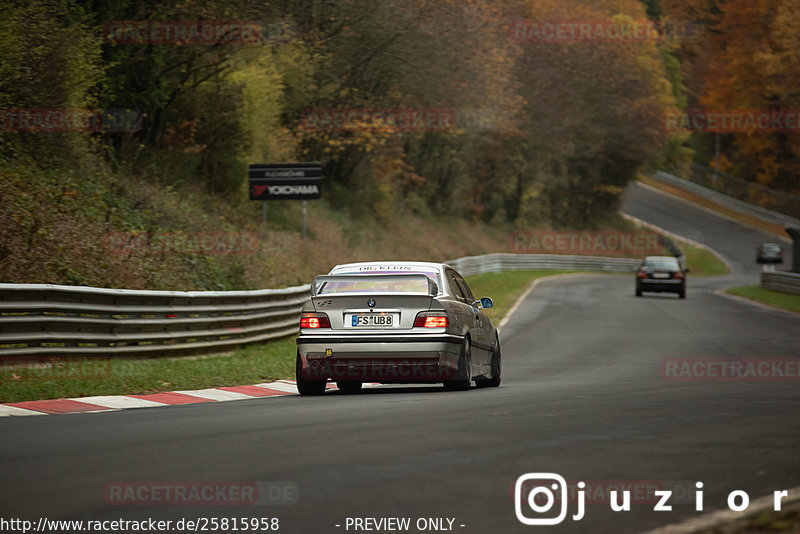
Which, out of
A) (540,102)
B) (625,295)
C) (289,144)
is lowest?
(625,295)

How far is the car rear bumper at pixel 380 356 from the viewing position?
40.7 ft

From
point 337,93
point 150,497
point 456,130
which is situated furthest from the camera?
point 456,130

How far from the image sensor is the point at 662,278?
40344 millimetres

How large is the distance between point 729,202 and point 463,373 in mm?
88844

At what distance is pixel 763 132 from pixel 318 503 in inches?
3687

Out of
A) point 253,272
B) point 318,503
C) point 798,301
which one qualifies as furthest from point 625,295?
point 318,503

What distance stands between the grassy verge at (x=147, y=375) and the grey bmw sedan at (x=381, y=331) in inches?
89.2

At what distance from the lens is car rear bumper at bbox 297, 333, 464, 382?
40.7ft

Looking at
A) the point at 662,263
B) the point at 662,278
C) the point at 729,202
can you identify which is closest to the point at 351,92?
the point at 662,263

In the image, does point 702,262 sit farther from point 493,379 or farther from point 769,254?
point 493,379

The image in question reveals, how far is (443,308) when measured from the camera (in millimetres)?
12539

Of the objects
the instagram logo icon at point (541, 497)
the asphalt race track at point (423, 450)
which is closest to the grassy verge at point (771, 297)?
the asphalt race track at point (423, 450)

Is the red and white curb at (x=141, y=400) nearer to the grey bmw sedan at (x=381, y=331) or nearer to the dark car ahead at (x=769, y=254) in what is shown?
the grey bmw sedan at (x=381, y=331)

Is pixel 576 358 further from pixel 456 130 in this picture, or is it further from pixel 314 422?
pixel 456 130
